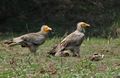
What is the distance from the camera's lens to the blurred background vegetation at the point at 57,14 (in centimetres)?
1824

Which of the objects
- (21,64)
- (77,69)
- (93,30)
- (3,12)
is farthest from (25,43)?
(3,12)

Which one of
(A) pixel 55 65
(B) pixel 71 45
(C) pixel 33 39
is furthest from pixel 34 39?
(A) pixel 55 65

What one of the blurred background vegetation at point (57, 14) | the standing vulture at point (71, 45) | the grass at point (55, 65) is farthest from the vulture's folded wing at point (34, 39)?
the blurred background vegetation at point (57, 14)

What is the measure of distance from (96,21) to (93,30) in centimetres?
157

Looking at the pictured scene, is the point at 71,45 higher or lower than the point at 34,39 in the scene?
lower

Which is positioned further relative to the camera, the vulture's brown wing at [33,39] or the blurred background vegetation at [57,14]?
the blurred background vegetation at [57,14]

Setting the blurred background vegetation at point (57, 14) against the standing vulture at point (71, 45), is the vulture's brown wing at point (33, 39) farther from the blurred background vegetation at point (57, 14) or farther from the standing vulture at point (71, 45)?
Result: the blurred background vegetation at point (57, 14)

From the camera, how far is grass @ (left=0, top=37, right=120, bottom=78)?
372 inches

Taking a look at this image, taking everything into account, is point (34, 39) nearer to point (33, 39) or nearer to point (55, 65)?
point (33, 39)

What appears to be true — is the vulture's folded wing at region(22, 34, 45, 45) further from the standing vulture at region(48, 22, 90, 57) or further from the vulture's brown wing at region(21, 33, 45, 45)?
the standing vulture at region(48, 22, 90, 57)

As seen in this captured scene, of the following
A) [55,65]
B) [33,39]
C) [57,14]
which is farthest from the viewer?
[57,14]

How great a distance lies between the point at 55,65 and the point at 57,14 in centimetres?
946

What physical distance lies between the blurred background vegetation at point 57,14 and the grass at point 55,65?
4868 mm

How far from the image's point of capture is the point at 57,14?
780 inches
